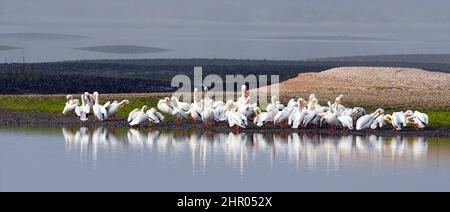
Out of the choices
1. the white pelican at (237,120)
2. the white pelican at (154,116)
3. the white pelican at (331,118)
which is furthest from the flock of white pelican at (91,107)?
the white pelican at (331,118)

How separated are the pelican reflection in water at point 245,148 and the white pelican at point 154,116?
1.93 feet

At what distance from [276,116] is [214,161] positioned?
5496 millimetres

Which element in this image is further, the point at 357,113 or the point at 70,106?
the point at 70,106

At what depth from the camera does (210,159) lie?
75.4 feet

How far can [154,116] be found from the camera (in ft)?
94.1

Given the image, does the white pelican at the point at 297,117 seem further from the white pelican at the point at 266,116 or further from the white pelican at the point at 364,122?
the white pelican at the point at 364,122

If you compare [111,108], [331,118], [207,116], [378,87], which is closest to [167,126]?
[207,116]

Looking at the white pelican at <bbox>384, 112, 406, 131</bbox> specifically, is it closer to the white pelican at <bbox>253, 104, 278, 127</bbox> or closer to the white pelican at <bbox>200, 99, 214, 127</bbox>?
the white pelican at <bbox>253, 104, 278, 127</bbox>

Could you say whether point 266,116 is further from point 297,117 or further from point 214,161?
point 214,161

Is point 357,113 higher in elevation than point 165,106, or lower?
lower

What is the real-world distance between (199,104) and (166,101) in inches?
57.3

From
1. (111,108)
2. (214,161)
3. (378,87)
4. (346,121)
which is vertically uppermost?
(378,87)

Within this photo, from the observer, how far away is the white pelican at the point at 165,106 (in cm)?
3011

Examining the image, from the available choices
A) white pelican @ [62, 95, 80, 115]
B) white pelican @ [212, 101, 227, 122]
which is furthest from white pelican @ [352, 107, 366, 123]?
white pelican @ [62, 95, 80, 115]
